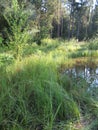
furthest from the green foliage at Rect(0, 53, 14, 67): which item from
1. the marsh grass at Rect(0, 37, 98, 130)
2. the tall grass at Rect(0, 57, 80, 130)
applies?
the tall grass at Rect(0, 57, 80, 130)

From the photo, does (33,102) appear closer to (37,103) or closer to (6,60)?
(37,103)

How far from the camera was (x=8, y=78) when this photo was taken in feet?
11.8

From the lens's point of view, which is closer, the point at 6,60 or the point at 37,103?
the point at 37,103

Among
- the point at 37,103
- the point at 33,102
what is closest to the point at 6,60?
the point at 33,102

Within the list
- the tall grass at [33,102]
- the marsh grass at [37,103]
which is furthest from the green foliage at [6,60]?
the tall grass at [33,102]

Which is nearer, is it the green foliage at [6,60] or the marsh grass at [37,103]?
the marsh grass at [37,103]

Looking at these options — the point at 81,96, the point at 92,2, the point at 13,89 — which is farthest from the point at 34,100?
the point at 92,2

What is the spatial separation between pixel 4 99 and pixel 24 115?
359 millimetres

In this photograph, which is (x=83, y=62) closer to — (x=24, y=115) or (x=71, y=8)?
(x=24, y=115)

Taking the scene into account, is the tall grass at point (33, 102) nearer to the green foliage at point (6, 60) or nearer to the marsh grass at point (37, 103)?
the marsh grass at point (37, 103)

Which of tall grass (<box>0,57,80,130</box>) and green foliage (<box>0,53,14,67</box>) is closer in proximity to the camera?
tall grass (<box>0,57,80,130</box>)

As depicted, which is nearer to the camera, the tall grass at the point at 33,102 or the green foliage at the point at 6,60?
the tall grass at the point at 33,102

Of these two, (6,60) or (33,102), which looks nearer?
(33,102)

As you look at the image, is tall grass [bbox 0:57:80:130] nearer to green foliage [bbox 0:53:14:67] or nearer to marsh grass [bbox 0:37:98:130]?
marsh grass [bbox 0:37:98:130]
